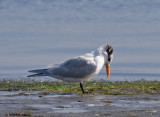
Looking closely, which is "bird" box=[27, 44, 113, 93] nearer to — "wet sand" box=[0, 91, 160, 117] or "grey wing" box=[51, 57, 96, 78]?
"grey wing" box=[51, 57, 96, 78]

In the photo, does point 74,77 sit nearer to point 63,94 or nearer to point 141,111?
point 63,94

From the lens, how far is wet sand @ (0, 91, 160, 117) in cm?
760

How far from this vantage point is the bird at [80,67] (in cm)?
1204

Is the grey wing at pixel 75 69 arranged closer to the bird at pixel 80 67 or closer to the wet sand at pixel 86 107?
the bird at pixel 80 67

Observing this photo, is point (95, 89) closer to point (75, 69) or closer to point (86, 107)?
point (75, 69)

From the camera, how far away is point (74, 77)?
12.3 m

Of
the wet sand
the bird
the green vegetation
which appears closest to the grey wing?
the bird

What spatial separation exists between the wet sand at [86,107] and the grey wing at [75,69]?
1.45 metres

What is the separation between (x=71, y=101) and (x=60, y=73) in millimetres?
2519

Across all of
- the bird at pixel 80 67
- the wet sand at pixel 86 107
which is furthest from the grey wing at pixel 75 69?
the wet sand at pixel 86 107

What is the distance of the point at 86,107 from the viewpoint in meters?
8.69

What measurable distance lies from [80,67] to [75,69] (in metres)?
0.14

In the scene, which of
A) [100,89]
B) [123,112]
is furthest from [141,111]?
[100,89]

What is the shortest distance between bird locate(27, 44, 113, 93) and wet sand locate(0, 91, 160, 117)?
1474 millimetres
